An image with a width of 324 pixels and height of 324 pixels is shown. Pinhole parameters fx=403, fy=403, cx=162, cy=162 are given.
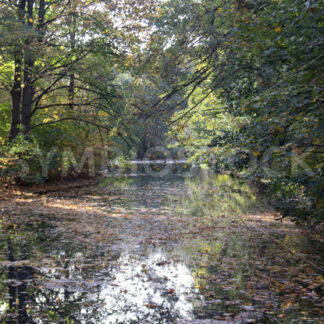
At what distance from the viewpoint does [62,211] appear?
14.4 metres

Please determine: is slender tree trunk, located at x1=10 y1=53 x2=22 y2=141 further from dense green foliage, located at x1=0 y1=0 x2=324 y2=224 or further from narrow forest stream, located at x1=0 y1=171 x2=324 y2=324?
narrow forest stream, located at x1=0 y1=171 x2=324 y2=324

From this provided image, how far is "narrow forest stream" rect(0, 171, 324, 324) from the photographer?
534 cm

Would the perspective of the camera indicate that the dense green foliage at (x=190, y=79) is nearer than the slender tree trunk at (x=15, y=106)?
Yes

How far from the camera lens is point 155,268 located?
7488 mm

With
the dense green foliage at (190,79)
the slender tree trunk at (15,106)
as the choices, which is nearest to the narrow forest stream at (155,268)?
the dense green foliage at (190,79)

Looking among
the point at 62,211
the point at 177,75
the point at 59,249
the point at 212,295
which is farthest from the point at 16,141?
the point at 212,295

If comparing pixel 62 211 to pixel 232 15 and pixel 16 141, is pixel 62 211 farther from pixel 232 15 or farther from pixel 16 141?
pixel 232 15

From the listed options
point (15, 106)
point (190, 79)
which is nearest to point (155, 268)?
point (190, 79)

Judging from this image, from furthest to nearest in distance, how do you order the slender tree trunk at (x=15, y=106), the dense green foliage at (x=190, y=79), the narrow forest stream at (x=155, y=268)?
the slender tree trunk at (x=15, y=106), the dense green foliage at (x=190, y=79), the narrow forest stream at (x=155, y=268)

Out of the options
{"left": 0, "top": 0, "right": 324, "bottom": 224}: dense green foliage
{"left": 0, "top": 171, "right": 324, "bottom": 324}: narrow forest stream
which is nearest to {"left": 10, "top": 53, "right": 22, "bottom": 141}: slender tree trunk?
{"left": 0, "top": 0, "right": 324, "bottom": 224}: dense green foliage

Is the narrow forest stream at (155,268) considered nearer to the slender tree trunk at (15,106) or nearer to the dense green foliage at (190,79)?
the dense green foliage at (190,79)

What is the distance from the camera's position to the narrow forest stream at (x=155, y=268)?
534cm

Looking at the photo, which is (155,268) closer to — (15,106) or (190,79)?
(190,79)

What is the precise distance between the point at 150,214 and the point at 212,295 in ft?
27.8
